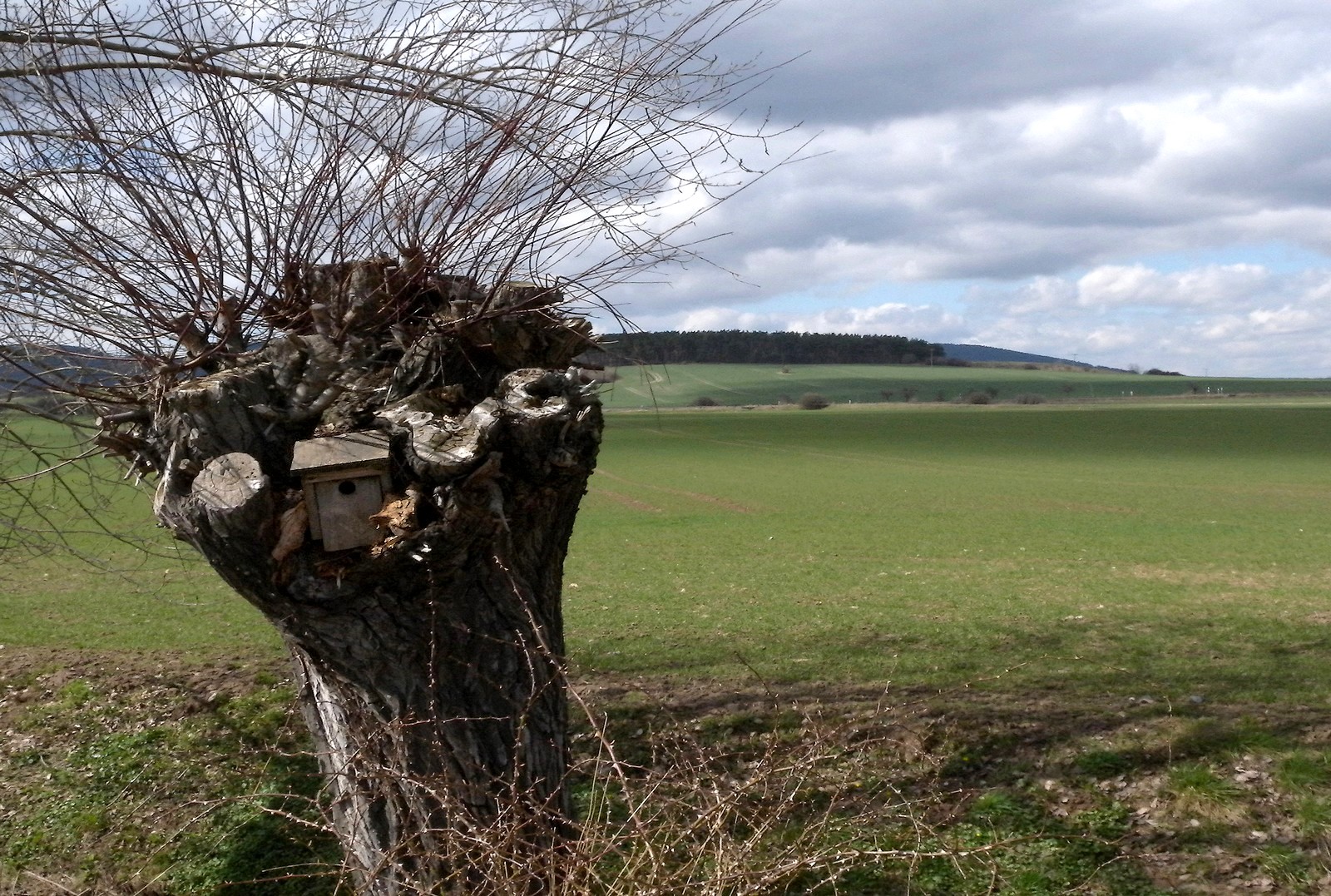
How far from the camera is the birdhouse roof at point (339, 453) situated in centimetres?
395

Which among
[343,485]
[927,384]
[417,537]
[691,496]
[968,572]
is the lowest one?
[691,496]

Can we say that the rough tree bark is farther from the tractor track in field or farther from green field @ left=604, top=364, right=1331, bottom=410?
green field @ left=604, top=364, right=1331, bottom=410

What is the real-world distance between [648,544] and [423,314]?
1546 centimetres

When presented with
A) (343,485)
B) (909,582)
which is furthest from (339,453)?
(909,582)

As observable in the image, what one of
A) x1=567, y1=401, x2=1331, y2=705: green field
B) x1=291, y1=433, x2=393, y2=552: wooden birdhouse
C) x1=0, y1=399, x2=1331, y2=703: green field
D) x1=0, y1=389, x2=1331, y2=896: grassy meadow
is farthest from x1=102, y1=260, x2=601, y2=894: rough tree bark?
x1=567, y1=401, x2=1331, y2=705: green field

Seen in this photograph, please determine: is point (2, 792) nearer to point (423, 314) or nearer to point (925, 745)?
point (423, 314)

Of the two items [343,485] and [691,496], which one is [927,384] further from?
[343,485]

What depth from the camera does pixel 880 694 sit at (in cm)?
801

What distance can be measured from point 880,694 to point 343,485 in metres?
5.04

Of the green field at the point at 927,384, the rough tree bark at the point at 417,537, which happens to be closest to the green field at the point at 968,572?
the rough tree bark at the point at 417,537

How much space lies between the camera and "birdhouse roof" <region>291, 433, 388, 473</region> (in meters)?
3.95

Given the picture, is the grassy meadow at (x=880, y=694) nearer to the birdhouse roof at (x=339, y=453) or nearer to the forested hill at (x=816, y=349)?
the birdhouse roof at (x=339, y=453)

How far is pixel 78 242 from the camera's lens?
4801mm

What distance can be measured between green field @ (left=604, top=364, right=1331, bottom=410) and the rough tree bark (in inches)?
3036
